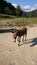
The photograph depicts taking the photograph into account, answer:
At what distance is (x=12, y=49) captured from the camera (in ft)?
33.5

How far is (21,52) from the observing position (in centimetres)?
965

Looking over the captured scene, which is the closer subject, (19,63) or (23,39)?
(19,63)

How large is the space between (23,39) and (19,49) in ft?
7.01

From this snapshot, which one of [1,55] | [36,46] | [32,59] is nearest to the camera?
[32,59]

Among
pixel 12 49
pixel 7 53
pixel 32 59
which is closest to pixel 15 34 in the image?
pixel 12 49

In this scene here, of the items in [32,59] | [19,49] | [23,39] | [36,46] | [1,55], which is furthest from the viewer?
[23,39]

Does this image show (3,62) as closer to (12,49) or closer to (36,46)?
(12,49)

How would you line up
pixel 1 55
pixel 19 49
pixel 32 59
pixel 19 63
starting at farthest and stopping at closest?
pixel 19 49 → pixel 1 55 → pixel 32 59 → pixel 19 63

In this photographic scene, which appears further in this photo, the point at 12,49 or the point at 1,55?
the point at 12,49

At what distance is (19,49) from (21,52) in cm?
56

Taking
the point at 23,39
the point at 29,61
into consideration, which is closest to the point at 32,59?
the point at 29,61

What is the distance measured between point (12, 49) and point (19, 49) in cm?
35

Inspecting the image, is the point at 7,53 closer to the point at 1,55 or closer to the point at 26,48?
the point at 1,55

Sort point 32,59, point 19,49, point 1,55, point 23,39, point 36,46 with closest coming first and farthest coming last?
point 32,59, point 1,55, point 19,49, point 36,46, point 23,39
